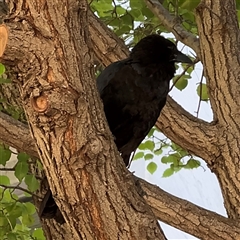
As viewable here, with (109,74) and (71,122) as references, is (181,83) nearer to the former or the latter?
(109,74)

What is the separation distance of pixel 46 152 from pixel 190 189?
1.53m

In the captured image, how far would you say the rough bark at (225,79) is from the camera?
1.24 m

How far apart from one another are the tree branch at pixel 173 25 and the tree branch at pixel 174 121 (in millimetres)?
123

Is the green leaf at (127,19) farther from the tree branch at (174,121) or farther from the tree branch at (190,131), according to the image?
the tree branch at (190,131)

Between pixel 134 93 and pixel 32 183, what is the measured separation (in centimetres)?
37

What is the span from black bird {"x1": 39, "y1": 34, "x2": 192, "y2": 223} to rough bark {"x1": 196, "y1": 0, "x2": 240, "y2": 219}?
0.41ft

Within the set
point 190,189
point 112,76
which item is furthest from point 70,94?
point 190,189

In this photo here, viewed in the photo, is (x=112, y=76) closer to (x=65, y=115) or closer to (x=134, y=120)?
(x=134, y=120)

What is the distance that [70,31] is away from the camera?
0.83m

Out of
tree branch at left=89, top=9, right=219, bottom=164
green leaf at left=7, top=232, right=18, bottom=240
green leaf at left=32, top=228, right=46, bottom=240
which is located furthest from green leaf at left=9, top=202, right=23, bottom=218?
tree branch at left=89, top=9, right=219, bottom=164

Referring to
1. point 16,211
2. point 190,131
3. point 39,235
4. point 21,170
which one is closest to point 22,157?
point 21,170

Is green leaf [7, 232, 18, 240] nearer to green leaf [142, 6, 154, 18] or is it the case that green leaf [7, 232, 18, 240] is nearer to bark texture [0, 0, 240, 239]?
bark texture [0, 0, 240, 239]

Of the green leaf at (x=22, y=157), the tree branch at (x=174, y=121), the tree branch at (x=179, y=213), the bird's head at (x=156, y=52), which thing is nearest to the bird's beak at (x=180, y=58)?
the bird's head at (x=156, y=52)

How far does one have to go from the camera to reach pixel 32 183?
135 cm
